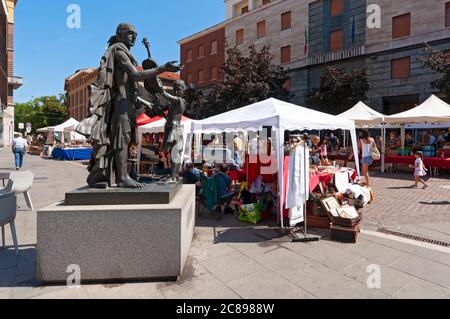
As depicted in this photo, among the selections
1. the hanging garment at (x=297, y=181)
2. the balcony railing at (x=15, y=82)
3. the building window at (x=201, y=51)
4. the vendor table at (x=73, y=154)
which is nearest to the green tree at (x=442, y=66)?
the hanging garment at (x=297, y=181)

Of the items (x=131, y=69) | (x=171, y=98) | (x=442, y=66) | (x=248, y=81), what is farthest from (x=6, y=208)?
(x=248, y=81)

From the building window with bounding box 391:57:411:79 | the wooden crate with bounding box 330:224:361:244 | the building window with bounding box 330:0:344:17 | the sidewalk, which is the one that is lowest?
the sidewalk

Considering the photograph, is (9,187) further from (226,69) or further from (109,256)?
(226,69)

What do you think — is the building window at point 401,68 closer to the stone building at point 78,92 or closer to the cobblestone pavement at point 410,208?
the cobblestone pavement at point 410,208

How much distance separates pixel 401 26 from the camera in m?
22.5

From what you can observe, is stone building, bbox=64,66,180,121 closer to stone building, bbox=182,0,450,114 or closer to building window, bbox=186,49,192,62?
building window, bbox=186,49,192,62

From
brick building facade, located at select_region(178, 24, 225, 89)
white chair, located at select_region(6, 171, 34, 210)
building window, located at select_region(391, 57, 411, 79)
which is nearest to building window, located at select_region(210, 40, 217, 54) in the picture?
brick building facade, located at select_region(178, 24, 225, 89)

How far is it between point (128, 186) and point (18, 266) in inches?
67.0

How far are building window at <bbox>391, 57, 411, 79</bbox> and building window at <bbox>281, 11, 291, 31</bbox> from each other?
11.0 metres

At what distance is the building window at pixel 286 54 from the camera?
1177 inches

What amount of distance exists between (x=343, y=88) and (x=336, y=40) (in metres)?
6.54

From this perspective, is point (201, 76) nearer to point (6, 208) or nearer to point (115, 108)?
point (115, 108)

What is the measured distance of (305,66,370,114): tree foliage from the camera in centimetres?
2209
